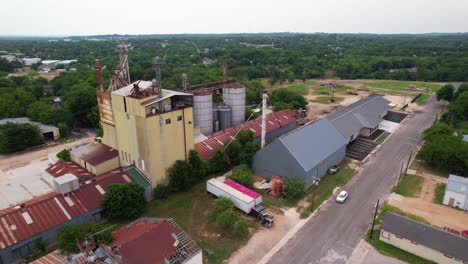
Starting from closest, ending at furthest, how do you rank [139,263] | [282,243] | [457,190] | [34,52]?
[139,263] → [282,243] → [457,190] → [34,52]

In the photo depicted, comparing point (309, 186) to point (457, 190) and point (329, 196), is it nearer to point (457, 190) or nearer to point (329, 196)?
point (329, 196)

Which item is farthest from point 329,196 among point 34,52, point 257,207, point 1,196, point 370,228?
point 34,52

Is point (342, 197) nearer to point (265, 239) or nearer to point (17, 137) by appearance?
point (265, 239)

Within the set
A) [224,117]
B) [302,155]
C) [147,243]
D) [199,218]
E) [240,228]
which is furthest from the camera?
[224,117]

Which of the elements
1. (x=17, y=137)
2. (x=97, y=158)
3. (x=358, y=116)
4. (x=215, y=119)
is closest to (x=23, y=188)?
(x=97, y=158)

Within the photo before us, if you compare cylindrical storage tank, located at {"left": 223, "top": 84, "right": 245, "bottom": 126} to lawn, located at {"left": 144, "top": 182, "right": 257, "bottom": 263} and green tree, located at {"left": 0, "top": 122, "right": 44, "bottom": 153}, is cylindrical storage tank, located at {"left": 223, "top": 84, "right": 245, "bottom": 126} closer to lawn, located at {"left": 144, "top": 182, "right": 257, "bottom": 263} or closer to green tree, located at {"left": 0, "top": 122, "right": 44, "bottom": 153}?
lawn, located at {"left": 144, "top": 182, "right": 257, "bottom": 263}

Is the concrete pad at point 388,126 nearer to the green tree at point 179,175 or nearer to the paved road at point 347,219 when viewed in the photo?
the paved road at point 347,219
